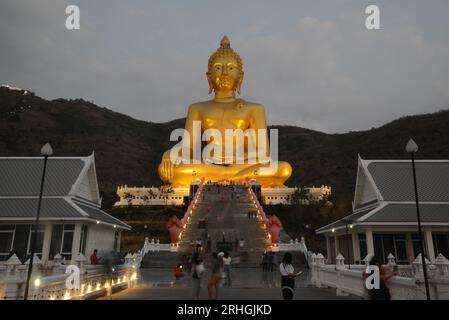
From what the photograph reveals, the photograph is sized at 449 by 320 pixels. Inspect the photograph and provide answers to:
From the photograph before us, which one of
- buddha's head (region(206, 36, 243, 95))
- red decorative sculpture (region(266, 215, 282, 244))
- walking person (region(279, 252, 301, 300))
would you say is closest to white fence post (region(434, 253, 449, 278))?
walking person (region(279, 252, 301, 300))

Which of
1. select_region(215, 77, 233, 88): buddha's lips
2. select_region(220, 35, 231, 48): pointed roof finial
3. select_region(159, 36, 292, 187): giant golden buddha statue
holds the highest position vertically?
select_region(220, 35, 231, 48): pointed roof finial

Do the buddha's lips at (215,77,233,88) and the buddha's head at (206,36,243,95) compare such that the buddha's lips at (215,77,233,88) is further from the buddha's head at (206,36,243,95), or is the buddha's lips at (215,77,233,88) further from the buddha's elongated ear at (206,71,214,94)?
the buddha's elongated ear at (206,71,214,94)

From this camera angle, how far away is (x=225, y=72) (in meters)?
37.0

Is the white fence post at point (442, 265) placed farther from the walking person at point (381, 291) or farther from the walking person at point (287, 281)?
the walking person at point (287, 281)

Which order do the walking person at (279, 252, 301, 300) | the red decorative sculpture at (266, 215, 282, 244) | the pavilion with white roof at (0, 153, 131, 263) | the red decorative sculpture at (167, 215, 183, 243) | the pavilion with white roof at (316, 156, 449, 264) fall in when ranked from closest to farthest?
the walking person at (279, 252, 301, 300) → the pavilion with white roof at (316, 156, 449, 264) → the pavilion with white roof at (0, 153, 131, 263) → the red decorative sculpture at (266, 215, 282, 244) → the red decorative sculpture at (167, 215, 183, 243)

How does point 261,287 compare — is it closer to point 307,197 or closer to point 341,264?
point 341,264

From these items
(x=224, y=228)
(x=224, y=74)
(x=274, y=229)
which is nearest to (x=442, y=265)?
(x=274, y=229)

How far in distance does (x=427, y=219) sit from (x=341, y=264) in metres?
6.22

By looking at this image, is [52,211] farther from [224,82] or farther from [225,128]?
[224,82]

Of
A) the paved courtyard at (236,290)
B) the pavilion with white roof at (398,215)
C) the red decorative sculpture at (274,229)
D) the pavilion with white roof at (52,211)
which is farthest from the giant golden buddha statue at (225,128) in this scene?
the paved courtyard at (236,290)

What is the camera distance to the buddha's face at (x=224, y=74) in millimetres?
37094

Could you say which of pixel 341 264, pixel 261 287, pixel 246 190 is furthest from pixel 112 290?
pixel 246 190

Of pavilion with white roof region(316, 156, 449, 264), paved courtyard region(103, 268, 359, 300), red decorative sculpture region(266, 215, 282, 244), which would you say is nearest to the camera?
paved courtyard region(103, 268, 359, 300)

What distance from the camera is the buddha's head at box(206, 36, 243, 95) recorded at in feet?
122
